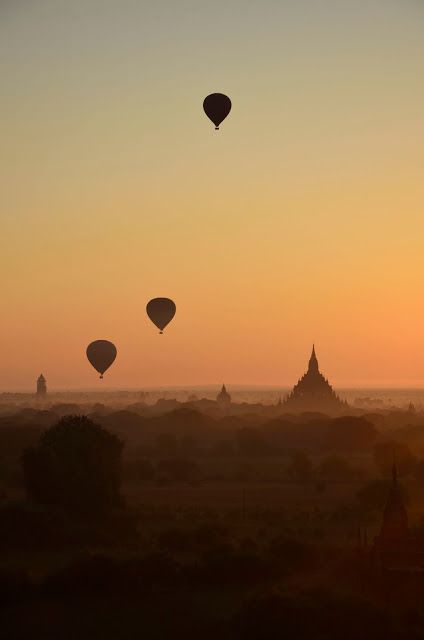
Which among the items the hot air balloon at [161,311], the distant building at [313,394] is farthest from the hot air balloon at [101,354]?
the distant building at [313,394]

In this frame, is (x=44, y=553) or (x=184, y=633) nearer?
(x=184, y=633)

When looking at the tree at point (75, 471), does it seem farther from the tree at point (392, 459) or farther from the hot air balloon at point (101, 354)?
the hot air balloon at point (101, 354)

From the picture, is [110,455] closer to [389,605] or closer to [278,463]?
[389,605]

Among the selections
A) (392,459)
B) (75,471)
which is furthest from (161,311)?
(75,471)

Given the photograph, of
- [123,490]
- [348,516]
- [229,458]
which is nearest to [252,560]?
[348,516]

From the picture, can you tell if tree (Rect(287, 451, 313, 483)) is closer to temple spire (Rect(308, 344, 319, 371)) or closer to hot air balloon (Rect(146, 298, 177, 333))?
hot air balloon (Rect(146, 298, 177, 333))

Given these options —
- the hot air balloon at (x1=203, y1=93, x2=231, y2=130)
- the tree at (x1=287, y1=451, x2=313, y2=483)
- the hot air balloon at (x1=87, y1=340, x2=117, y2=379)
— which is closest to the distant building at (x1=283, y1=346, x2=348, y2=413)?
the hot air balloon at (x1=87, y1=340, x2=117, y2=379)
